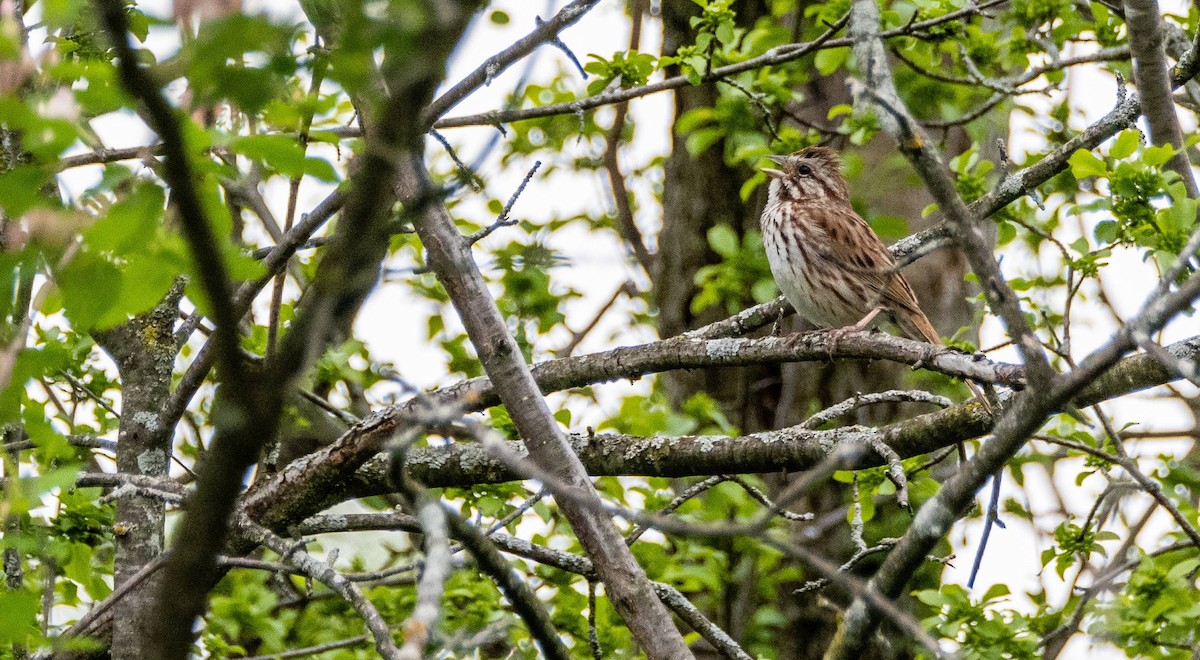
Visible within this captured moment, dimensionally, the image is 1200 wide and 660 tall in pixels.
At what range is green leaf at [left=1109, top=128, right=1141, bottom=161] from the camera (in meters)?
4.45

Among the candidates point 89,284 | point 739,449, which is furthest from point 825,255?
point 89,284

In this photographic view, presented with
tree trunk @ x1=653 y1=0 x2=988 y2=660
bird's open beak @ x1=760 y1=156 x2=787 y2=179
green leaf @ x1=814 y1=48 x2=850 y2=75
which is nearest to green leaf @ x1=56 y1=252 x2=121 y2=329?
green leaf @ x1=814 y1=48 x2=850 y2=75

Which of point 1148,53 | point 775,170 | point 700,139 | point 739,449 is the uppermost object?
point 700,139

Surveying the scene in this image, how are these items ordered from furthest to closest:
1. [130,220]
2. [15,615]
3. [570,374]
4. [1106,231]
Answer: [1106,231]
[570,374]
[15,615]
[130,220]

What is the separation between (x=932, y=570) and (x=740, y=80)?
128 inches

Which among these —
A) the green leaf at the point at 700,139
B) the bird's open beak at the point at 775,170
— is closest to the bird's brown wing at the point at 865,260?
the bird's open beak at the point at 775,170

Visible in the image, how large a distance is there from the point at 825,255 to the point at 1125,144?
90.9 inches

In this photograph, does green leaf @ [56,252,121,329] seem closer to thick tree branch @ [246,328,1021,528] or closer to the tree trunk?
thick tree branch @ [246,328,1021,528]

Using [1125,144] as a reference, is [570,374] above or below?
below

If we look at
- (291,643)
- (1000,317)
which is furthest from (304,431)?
(1000,317)

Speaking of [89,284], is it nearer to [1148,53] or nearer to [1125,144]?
[1125,144]

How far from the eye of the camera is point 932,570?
24.1 ft

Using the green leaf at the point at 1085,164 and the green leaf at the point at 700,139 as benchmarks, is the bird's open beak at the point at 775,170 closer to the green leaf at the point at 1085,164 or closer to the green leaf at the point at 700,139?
the green leaf at the point at 700,139

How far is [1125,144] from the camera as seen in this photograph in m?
4.48
